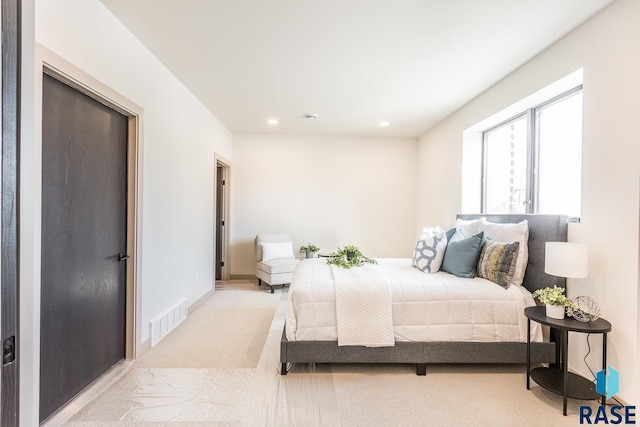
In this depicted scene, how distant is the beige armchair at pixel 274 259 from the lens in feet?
15.7

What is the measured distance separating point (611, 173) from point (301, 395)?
8.51 ft

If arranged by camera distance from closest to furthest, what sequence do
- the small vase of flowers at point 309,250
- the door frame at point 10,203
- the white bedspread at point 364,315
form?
the door frame at point 10,203, the white bedspread at point 364,315, the small vase of flowers at point 309,250

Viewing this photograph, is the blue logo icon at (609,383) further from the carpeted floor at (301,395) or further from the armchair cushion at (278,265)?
the armchair cushion at (278,265)

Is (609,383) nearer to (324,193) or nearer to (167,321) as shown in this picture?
(167,321)

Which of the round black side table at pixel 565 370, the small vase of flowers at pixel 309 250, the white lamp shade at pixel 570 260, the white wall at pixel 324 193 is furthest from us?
the white wall at pixel 324 193

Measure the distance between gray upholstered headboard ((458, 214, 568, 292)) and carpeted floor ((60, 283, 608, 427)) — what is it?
→ 2.42ft

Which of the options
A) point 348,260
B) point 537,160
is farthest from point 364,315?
point 537,160

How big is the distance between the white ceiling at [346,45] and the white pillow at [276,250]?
2225 millimetres

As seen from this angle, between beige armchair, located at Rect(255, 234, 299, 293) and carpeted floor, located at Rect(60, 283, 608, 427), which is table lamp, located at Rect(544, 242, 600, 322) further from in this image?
beige armchair, located at Rect(255, 234, 299, 293)

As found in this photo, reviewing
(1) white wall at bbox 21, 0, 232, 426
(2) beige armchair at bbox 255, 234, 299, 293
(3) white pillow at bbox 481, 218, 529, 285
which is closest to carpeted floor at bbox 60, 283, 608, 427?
(1) white wall at bbox 21, 0, 232, 426

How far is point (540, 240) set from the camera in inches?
104

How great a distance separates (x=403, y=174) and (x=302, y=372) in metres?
4.30

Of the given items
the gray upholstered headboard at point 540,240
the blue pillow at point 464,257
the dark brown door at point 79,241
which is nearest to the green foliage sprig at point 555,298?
the gray upholstered headboard at point 540,240

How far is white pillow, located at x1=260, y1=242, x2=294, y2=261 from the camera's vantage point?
5.07m
